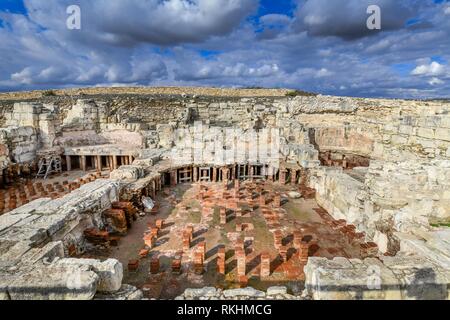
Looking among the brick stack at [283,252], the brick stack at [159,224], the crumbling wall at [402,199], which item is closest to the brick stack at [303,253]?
the brick stack at [283,252]

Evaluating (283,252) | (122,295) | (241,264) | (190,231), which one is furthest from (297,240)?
(122,295)

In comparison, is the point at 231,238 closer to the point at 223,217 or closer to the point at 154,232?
the point at 223,217

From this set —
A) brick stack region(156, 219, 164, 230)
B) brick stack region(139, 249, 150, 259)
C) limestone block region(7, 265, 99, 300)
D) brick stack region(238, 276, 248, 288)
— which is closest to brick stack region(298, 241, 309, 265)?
brick stack region(238, 276, 248, 288)

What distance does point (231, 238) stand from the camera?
766 cm

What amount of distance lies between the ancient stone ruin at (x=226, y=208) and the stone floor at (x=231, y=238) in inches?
1.8

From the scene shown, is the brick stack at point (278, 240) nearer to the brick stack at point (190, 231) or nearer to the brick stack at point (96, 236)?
the brick stack at point (190, 231)

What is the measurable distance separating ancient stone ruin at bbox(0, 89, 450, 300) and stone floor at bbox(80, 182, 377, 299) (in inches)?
1.8

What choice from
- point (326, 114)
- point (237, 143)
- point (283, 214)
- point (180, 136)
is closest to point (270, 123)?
point (326, 114)

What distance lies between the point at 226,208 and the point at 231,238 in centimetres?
191

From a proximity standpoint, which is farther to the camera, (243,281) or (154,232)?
(154,232)

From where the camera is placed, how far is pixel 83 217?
7223 mm

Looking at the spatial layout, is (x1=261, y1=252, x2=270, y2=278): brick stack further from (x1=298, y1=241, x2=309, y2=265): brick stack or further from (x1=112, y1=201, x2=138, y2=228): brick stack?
(x1=112, y1=201, x2=138, y2=228): brick stack

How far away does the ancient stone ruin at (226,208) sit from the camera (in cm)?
434

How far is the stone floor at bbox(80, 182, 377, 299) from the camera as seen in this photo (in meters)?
5.93
